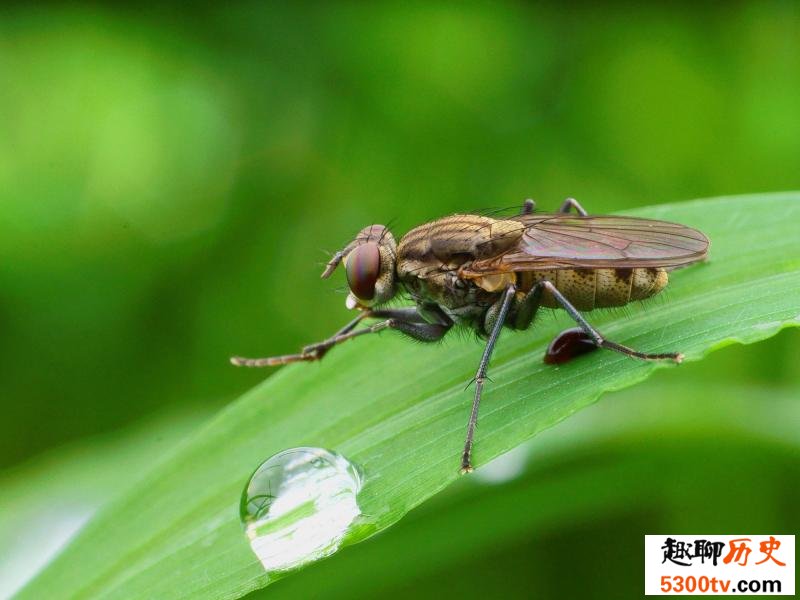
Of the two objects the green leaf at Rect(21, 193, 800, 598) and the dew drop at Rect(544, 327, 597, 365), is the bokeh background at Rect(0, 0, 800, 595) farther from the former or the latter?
the dew drop at Rect(544, 327, 597, 365)

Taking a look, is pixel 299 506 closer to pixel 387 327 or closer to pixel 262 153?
pixel 387 327

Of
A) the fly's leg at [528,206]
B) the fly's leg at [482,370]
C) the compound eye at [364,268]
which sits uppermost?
the fly's leg at [528,206]

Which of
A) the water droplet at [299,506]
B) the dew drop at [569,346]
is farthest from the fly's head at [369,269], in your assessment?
the water droplet at [299,506]

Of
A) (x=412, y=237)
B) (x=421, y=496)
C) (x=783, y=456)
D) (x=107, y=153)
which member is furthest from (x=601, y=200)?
(x=421, y=496)

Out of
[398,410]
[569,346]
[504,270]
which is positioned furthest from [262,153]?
[569,346]

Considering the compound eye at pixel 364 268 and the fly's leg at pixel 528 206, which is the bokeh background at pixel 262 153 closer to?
the fly's leg at pixel 528 206

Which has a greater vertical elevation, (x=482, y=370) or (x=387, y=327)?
(x=387, y=327)
